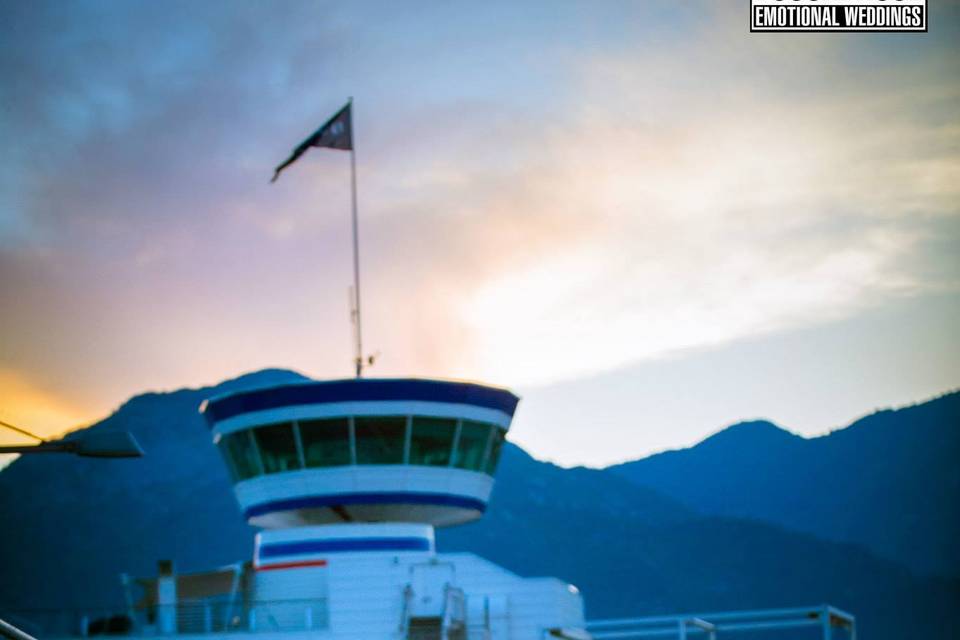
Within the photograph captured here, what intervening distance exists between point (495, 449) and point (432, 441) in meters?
2.82

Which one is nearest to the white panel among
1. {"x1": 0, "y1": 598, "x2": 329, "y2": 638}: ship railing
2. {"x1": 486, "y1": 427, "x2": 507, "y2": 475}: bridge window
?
{"x1": 486, "y1": 427, "x2": 507, "y2": 475}: bridge window

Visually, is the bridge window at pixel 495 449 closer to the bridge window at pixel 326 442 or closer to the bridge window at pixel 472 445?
the bridge window at pixel 472 445

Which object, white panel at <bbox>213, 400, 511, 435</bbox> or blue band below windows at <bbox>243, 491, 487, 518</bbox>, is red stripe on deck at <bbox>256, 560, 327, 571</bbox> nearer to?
blue band below windows at <bbox>243, 491, 487, 518</bbox>

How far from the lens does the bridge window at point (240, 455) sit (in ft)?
127

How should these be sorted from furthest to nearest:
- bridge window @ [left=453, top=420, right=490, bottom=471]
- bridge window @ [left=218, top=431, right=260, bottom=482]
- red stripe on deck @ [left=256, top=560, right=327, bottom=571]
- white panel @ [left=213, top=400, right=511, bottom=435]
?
bridge window @ [left=453, top=420, right=490, bottom=471] → bridge window @ [left=218, top=431, right=260, bottom=482] → white panel @ [left=213, top=400, right=511, bottom=435] → red stripe on deck @ [left=256, top=560, right=327, bottom=571]

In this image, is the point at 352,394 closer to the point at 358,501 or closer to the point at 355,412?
the point at 355,412

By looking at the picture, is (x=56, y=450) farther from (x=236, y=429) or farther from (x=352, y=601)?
(x=236, y=429)

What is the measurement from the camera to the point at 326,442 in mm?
37688

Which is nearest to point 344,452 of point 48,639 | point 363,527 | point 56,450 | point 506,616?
point 363,527

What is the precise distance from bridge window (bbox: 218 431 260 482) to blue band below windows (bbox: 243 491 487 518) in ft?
2.79

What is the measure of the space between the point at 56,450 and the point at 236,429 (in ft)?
66.3

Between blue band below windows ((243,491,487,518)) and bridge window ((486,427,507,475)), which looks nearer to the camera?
blue band below windows ((243,491,487,518))

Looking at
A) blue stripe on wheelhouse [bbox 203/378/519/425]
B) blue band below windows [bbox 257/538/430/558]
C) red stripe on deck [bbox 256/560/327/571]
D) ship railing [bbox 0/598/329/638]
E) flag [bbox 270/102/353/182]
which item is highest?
flag [bbox 270/102/353/182]

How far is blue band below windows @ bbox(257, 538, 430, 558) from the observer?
118 ft
